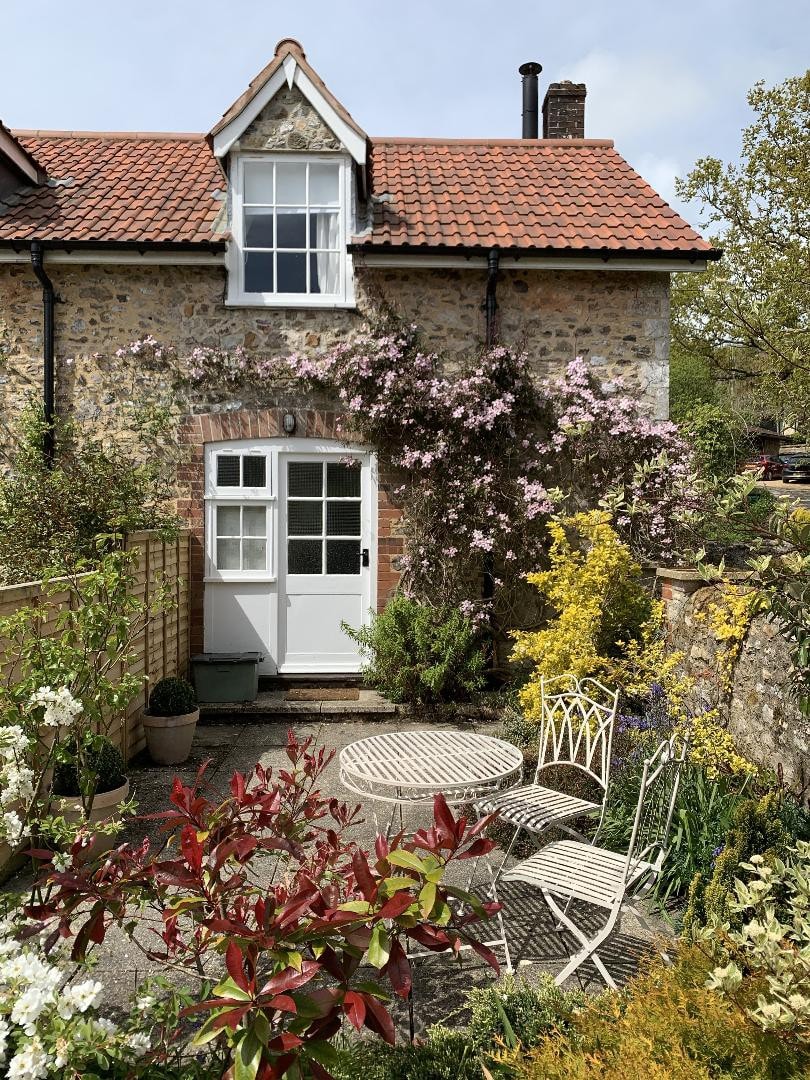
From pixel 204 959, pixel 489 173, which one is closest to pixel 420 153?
pixel 489 173

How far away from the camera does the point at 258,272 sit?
9.07m

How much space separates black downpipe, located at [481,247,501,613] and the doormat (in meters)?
1.60

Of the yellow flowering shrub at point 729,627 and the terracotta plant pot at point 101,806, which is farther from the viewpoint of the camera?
the yellow flowering shrub at point 729,627

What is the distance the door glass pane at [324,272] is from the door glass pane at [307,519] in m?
2.46

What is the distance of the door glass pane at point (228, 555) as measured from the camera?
9008 millimetres

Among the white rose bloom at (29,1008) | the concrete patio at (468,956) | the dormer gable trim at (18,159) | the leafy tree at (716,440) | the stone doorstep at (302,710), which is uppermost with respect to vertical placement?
the dormer gable trim at (18,159)

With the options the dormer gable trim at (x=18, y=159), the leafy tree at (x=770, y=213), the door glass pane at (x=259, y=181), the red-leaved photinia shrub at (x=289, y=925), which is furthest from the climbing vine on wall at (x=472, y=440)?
the leafy tree at (x=770, y=213)

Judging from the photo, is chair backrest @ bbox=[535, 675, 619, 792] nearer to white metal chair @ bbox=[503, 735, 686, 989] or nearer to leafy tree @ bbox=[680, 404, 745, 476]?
white metal chair @ bbox=[503, 735, 686, 989]

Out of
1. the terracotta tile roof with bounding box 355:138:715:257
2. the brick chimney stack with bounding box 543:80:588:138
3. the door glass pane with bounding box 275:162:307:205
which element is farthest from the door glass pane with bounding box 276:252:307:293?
the brick chimney stack with bounding box 543:80:588:138

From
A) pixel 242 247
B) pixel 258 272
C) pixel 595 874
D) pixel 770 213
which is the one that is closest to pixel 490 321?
pixel 258 272

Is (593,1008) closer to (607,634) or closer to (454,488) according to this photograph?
(607,634)

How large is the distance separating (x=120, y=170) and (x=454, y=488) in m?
6.16

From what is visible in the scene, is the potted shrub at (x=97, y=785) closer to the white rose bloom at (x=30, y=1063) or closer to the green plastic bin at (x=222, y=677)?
the white rose bloom at (x=30, y=1063)

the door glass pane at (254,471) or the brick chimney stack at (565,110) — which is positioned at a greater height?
the brick chimney stack at (565,110)
